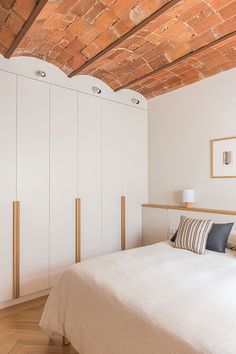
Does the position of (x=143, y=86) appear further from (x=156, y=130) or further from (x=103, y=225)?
(x=103, y=225)

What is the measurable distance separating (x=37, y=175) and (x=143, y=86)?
2.15 metres

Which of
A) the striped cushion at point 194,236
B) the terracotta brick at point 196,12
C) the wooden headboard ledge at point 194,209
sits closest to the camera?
the terracotta brick at point 196,12

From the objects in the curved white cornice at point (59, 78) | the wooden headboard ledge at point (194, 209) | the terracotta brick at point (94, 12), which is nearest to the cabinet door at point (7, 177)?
the curved white cornice at point (59, 78)

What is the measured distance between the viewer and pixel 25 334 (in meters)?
2.25

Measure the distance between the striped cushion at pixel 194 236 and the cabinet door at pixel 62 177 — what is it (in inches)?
57.0

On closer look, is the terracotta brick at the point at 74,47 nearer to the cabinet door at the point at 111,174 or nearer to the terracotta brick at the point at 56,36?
the terracotta brick at the point at 56,36

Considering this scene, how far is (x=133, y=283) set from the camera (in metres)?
1.70

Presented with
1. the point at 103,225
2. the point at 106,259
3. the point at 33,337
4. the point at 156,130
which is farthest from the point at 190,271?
the point at 156,130

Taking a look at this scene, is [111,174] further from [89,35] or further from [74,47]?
[89,35]

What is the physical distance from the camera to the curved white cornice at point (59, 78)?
9.39 feet

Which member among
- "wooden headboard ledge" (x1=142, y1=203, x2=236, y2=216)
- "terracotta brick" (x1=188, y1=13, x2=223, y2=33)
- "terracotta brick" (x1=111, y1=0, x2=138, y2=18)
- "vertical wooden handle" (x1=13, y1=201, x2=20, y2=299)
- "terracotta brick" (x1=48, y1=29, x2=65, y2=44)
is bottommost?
"vertical wooden handle" (x1=13, y1=201, x2=20, y2=299)

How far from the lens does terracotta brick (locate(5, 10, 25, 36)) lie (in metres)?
2.16

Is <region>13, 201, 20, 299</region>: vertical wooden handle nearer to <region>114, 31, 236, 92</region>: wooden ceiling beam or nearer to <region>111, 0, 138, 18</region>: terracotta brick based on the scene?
<region>111, 0, 138, 18</region>: terracotta brick

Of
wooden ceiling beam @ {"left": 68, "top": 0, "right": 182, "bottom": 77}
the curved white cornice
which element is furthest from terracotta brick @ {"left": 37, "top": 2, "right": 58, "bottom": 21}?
the curved white cornice
